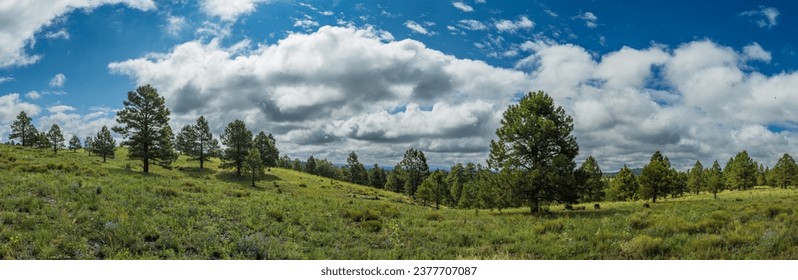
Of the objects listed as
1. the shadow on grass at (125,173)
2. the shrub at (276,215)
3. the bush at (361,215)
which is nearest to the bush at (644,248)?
the bush at (361,215)

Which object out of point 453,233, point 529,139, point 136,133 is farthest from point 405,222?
point 136,133

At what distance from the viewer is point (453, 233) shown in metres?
12.8

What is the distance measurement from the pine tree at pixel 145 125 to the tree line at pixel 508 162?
0.09m

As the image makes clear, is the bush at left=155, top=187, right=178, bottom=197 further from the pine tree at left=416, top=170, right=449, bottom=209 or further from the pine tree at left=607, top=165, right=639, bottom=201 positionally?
the pine tree at left=607, top=165, right=639, bottom=201

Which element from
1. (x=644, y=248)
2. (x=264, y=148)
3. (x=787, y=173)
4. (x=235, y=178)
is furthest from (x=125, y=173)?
(x=787, y=173)

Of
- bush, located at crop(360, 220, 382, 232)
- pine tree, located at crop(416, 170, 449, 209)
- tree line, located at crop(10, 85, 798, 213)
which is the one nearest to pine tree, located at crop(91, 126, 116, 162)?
tree line, located at crop(10, 85, 798, 213)

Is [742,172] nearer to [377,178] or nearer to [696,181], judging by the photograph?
[696,181]

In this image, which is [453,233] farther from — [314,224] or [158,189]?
[158,189]

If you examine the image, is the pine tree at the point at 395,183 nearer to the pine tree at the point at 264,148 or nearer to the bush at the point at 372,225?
the pine tree at the point at 264,148

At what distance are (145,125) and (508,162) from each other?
4150 centimetres

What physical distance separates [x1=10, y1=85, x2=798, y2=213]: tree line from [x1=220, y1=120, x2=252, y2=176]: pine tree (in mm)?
154

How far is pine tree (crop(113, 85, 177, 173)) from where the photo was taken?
45.2 metres

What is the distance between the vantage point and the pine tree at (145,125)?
4525 cm
